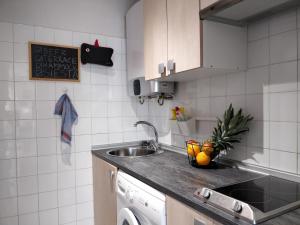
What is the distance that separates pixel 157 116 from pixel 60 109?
0.87 m

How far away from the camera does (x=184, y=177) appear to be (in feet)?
4.10

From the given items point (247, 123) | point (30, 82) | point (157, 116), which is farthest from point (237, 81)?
point (30, 82)

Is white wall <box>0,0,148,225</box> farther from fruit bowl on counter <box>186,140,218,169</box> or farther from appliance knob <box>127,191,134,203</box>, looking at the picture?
fruit bowl on counter <box>186,140,218,169</box>

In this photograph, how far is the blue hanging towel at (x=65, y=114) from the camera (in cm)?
193

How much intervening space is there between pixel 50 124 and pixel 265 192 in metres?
1.61

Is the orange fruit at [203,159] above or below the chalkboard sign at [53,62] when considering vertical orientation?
below

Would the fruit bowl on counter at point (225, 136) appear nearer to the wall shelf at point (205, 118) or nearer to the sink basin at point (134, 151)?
the wall shelf at point (205, 118)

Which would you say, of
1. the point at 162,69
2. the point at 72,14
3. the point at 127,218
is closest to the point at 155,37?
the point at 162,69

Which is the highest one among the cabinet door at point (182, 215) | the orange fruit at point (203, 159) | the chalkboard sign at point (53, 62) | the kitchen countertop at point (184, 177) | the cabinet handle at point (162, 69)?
the chalkboard sign at point (53, 62)

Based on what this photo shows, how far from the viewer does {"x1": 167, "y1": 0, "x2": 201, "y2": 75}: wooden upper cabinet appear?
48.8 inches

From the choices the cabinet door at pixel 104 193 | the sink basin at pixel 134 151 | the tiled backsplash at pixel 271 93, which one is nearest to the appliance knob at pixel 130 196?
the cabinet door at pixel 104 193

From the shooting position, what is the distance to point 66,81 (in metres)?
1.97

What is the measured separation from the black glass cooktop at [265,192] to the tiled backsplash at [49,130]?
1.37m

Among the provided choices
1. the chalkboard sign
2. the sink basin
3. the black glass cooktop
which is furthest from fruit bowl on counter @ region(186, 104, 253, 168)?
the chalkboard sign
